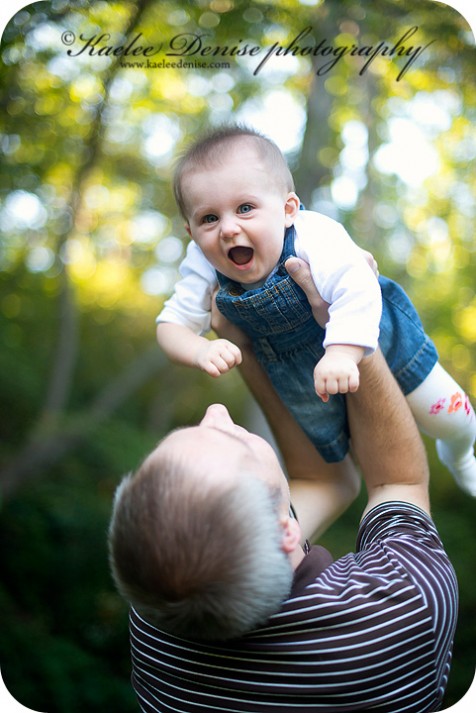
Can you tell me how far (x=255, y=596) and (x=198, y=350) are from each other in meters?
0.32

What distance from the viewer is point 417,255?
2156 mm

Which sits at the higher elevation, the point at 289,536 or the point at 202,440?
the point at 202,440

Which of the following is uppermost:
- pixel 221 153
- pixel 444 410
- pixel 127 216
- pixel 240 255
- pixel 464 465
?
pixel 127 216

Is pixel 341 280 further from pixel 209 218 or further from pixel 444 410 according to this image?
pixel 444 410

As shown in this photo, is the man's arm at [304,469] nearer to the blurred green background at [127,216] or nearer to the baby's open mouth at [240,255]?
the baby's open mouth at [240,255]

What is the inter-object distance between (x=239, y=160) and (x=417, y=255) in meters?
1.41

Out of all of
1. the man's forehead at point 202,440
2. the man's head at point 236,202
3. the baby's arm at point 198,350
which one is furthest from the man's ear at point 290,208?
the man's forehead at point 202,440

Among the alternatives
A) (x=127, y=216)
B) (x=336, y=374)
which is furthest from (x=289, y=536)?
(x=127, y=216)

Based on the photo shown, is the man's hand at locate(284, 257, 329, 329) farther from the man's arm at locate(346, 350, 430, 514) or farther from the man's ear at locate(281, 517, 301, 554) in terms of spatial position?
the man's ear at locate(281, 517, 301, 554)

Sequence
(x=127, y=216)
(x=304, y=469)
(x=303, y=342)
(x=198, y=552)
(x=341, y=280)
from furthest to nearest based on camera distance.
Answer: (x=127, y=216)
(x=304, y=469)
(x=303, y=342)
(x=341, y=280)
(x=198, y=552)

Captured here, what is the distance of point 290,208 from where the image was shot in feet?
2.99

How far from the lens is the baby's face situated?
85cm

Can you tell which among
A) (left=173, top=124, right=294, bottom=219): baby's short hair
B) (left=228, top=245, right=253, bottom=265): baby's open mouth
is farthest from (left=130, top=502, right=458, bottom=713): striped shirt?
(left=173, top=124, right=294, bottom=219): baby's short hair

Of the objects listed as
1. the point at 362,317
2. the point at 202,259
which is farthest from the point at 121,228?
the point at 362,317
